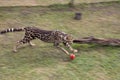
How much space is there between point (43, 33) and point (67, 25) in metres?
2.10

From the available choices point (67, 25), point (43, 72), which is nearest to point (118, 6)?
point (67, 25)

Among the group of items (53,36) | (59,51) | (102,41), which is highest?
(53,36)

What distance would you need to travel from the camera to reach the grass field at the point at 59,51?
6.46 metres

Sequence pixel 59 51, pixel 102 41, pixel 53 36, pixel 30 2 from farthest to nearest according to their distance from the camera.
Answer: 1. pixel 30 2
2. pixel 102 41
3. pixel 59 51
4. pixel 53 36

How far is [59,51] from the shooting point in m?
7.46

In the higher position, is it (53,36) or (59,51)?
(53,36)

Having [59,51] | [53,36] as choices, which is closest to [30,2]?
[59,51]

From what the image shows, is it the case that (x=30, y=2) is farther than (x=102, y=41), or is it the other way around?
(x=30, y=2)

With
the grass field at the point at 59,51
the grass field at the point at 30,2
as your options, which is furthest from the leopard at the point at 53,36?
the grass field at the point at 30,2

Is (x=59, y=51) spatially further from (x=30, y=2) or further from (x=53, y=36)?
(x=30, y=2)

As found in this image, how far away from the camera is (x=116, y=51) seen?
7527mm

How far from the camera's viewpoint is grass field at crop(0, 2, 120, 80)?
6457 millimetres

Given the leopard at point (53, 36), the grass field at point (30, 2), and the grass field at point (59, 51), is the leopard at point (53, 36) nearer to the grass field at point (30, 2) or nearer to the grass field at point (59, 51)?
the grass field at point (59, 51)

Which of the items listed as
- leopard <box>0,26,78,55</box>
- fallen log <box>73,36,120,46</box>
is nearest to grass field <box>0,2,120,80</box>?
fallen log <box>73,36,120,46</box>
